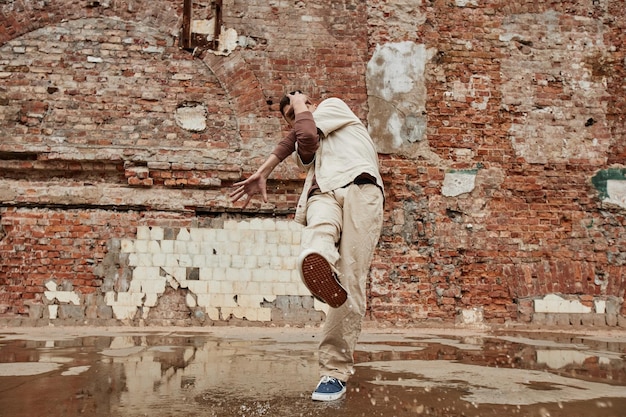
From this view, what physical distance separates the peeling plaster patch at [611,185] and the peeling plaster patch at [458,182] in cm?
136

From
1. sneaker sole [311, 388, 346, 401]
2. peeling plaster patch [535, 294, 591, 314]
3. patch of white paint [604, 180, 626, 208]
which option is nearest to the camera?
sneaker sole [311, 388, 346, 401]

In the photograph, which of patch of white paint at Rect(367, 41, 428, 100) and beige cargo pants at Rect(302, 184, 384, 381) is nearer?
beige cargo pants at Rect(302, 184, 384, 381)

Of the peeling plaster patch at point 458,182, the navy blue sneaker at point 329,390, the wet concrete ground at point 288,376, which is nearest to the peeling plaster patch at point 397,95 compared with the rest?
the peeling plaster patch at point 458,182

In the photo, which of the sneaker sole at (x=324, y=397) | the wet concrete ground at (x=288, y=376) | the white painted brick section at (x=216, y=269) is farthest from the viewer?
the white painted brick section at (x=216, y=269)

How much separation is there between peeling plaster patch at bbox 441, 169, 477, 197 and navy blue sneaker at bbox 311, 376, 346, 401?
13.5 ft

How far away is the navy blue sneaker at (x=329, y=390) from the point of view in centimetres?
222

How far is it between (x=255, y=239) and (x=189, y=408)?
12.5 ft

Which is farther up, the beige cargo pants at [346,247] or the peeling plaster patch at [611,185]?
the peeling plaster patch at [611,185]

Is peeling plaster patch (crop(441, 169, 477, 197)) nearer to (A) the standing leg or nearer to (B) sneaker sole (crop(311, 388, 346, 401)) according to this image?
(A) the standing leg

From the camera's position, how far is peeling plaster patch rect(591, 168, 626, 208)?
6.31 meters

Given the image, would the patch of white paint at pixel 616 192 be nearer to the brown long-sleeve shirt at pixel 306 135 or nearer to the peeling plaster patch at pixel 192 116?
the peeling plaster patch at pixel 192 116

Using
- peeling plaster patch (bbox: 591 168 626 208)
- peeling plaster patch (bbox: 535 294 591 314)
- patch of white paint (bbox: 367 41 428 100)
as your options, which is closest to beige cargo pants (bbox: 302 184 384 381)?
patch of white paint (bbox: 367 41 428 100)

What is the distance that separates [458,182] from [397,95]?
114 centimetres

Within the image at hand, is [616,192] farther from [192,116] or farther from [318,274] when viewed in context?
[318,274]
